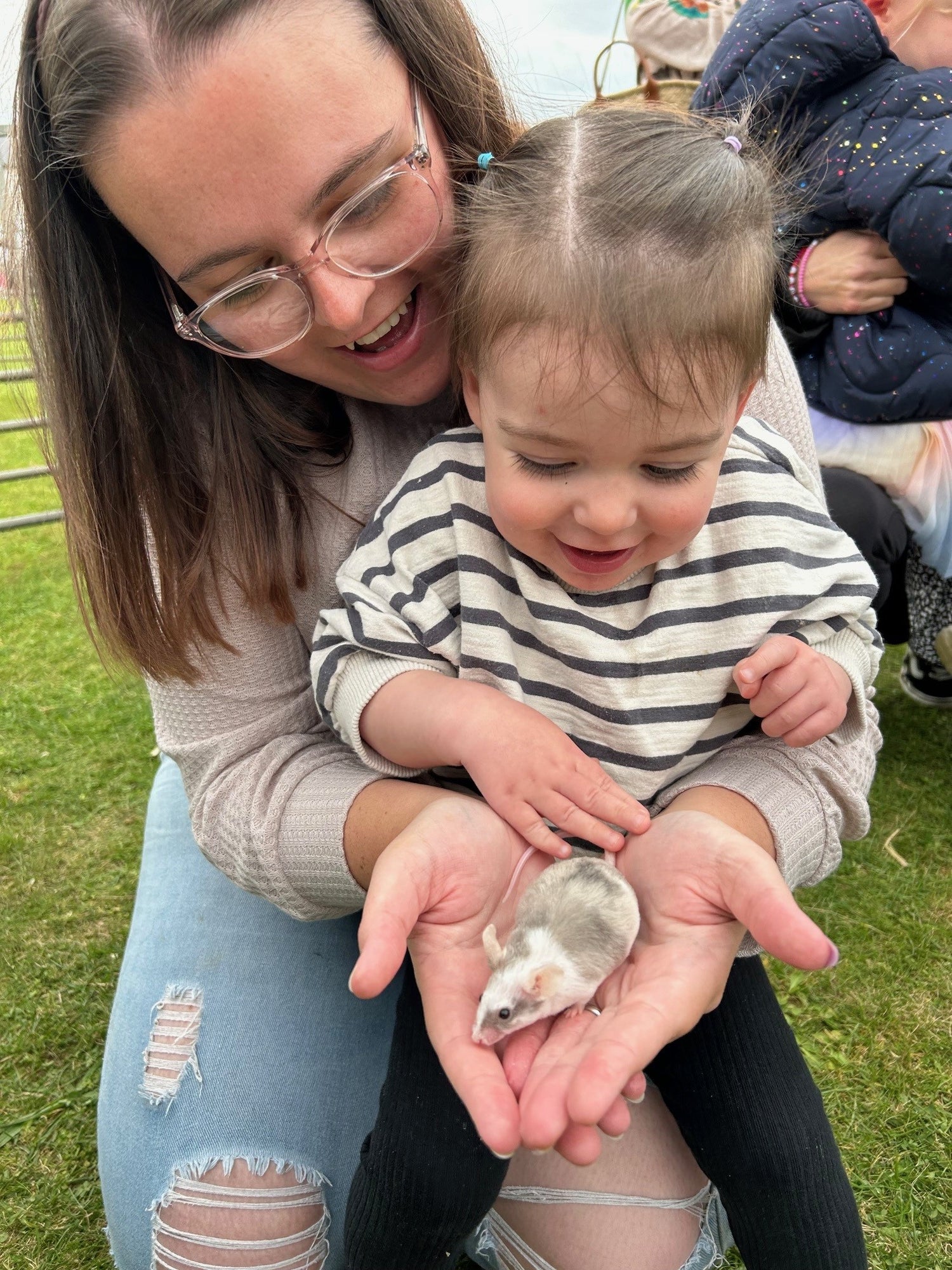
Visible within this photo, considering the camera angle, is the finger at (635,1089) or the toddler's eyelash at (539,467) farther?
the toddler's eyelash at (539,467)

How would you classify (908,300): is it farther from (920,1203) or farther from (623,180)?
(920,1203)

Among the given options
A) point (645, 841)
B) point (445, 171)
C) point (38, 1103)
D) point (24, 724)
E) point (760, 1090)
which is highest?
point (445, 171)

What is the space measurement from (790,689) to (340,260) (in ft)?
3.14

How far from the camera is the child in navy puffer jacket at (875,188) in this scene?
251 cm

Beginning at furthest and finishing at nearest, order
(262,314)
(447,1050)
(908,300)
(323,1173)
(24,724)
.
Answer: (24,724)
(908,300)
(323,1173)
(262,314)
(447,1050)

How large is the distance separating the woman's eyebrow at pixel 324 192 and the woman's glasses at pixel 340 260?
0.03m

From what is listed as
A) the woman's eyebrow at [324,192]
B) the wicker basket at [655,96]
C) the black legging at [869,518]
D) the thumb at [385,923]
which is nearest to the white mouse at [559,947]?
the thumb at [385,923]

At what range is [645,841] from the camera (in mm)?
1460

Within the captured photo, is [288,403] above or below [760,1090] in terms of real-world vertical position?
above

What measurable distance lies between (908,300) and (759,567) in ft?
5.20

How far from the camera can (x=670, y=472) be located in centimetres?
143

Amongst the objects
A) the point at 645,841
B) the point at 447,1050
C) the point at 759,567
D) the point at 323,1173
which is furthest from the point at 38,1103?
the point at 759,567

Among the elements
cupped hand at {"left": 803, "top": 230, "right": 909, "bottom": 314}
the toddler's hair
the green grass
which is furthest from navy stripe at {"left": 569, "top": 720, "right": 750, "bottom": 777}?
cupped hand at {"left": 803, "top": 230, "right": 909, "bottom": 314}

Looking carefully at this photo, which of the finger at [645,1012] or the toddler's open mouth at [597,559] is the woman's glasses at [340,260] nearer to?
the toddler's open mouth at [597,559]
